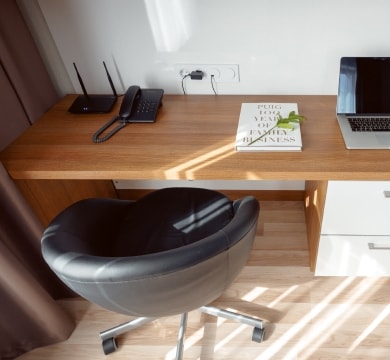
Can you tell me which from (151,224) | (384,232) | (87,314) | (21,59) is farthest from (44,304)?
(384,232)

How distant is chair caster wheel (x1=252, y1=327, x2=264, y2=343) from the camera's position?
1199mm

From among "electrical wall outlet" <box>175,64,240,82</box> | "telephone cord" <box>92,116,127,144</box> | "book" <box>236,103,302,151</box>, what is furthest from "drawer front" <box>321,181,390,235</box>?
"telephone cord" <box>92,116,127,144</box>

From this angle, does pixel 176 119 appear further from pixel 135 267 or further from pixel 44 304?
pixel 44 304

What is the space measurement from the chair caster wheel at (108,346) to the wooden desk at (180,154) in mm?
541

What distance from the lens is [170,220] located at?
3.62 feet

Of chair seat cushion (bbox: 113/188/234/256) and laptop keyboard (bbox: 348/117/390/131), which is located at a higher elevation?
laptop keyboard (bbox: 348/117/390/131)

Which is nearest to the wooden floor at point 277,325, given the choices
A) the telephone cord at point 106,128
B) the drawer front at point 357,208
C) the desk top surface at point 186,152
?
the drawer front at point 357,208

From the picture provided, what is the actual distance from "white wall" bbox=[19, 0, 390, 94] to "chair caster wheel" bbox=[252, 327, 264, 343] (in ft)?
3.17

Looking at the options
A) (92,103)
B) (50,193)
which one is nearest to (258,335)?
(50,193)

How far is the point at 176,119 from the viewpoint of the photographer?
48.3 inches

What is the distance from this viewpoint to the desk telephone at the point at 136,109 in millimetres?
1186

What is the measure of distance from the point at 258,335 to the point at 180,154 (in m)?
0.76

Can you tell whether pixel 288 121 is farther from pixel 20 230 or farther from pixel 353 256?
pixel 20 230

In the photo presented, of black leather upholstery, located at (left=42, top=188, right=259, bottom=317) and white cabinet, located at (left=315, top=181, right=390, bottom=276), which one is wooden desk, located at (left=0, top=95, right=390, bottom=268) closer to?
white cabinet, located at (left=315, top=181, right=390, bottom=276)
